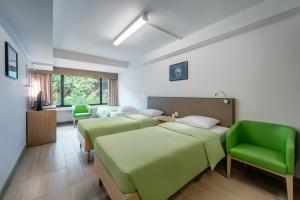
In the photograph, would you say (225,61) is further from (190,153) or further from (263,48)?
(190,153)

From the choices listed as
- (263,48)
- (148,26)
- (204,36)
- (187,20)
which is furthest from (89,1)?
(263,48)

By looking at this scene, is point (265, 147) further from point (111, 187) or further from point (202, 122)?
point (111, 187)

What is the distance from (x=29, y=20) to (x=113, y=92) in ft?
16.4

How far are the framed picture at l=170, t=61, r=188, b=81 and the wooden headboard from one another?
Answer: 540 mm

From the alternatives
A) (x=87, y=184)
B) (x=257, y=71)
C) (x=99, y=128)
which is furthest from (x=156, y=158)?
(x=257, y=71)

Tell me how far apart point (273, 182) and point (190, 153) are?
145 cm

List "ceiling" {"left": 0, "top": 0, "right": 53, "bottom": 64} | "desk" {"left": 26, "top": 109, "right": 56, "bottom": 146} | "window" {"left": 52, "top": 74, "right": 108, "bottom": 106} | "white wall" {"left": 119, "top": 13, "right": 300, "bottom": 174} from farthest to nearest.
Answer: "window" {"left": 52, "top": 74, "right": 108, "bottom": 106} < "desk" {"left": 26, "top": 109, "right": 56, "bottom": 146} < "white wall" {"left": 119, "top": 13, "right": 300, "bottom": 174} < "ceiling" {"left": 0, "top": 0, "right": 53, "bottom": 64}

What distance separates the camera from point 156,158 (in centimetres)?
142

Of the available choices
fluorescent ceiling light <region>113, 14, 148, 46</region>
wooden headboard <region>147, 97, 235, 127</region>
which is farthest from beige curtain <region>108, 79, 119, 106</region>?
fluorescent ceiling light <region>113, 14, 148, 46</region>

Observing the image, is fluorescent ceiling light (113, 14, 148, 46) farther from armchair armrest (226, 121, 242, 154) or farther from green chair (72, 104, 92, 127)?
green chair (72, 104, 92, 127)

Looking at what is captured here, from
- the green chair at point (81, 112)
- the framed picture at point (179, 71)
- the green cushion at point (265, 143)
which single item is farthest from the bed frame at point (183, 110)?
the green chair at point (81, 112)

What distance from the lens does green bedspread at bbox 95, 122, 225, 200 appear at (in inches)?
49.5

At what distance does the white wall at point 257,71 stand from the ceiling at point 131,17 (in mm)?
524

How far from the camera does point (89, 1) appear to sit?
6.43 feet
